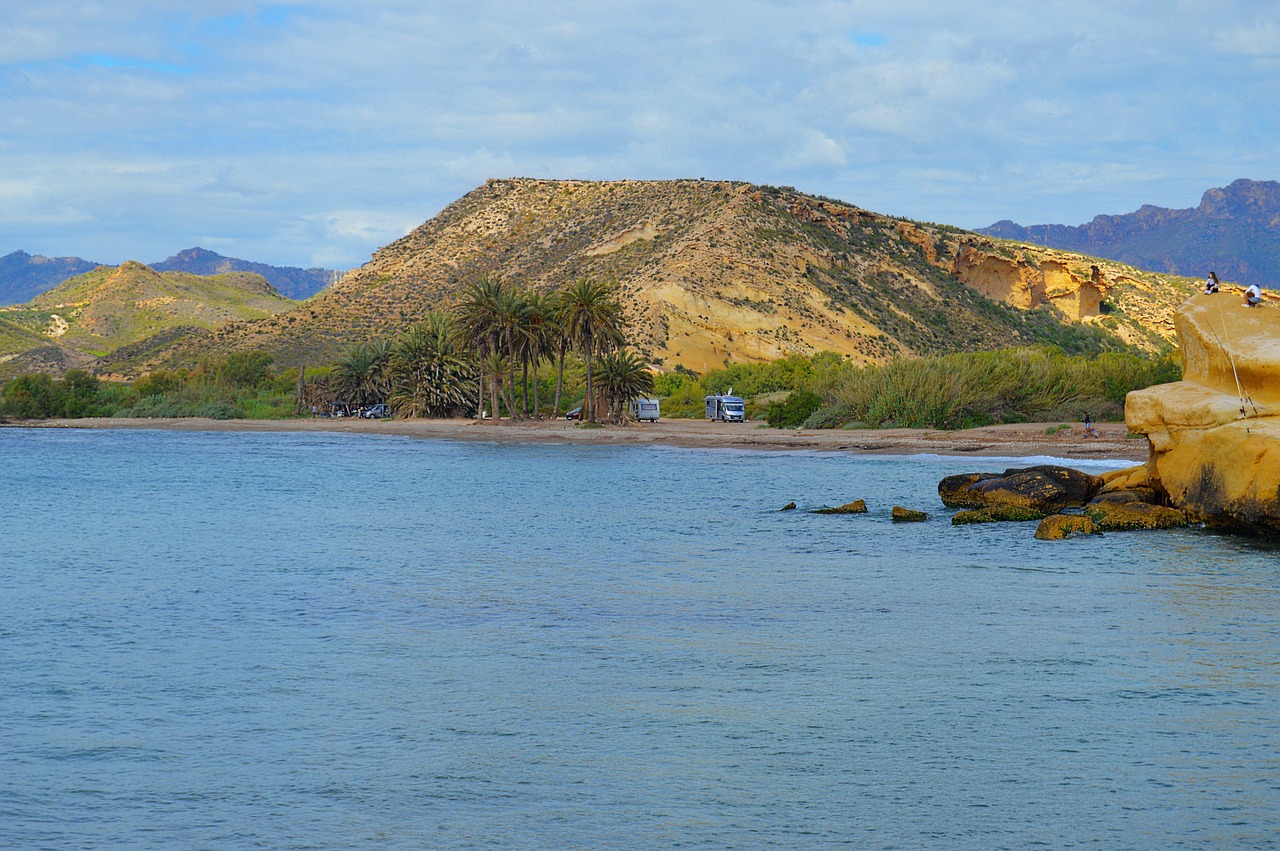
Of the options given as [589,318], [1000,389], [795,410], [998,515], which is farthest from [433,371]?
[998,515]

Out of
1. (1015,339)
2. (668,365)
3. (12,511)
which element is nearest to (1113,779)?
(12,511)

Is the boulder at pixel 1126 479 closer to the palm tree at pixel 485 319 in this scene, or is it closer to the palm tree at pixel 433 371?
the palm tree at pixel 485 319

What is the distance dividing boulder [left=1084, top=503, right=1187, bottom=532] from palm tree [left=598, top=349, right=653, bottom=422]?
39.4m

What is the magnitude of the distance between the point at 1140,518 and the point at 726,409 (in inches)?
1658

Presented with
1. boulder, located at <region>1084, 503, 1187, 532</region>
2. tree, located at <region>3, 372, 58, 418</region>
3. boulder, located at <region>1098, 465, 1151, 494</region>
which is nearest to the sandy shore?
tree, located at <region>3, 372, 58, 418</region>

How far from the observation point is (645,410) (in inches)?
2571

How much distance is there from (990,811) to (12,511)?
2770cm

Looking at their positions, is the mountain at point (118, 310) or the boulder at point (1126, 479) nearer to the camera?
the boulder at point (1126, 479)

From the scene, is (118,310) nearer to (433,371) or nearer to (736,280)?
(736,280)

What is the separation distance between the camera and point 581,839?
24.1ft

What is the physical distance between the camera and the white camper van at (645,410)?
64875 mm

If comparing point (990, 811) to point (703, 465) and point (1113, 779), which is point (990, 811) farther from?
point (703, 465)

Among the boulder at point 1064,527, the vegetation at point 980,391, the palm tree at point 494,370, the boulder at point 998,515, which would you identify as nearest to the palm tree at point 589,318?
the palm tree at point 494,370

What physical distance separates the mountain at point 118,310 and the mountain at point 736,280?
67.6 feet
